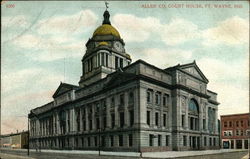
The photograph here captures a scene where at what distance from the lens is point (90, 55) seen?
4134 centimetres

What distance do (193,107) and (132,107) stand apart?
11.5m

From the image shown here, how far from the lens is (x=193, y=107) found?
124 ft

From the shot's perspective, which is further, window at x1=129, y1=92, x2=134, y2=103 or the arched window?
the arched window

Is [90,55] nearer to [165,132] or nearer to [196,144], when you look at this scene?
[165,132]

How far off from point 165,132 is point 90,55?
17048mm

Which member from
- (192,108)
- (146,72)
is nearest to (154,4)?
(146,72)

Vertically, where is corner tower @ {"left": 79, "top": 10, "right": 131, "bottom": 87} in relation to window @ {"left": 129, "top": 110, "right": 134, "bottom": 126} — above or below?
above

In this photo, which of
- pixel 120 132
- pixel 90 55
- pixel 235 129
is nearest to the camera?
pixel 120 132

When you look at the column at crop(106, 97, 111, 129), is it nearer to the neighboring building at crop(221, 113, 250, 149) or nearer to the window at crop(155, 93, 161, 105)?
the window at crop(155, 93, 161, 105)

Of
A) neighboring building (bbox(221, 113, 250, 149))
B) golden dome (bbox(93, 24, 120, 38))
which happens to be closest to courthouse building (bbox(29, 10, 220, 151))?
A: golden dome (bbox(93, 24, 120, 38))

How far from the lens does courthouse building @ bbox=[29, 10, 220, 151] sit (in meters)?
29.8

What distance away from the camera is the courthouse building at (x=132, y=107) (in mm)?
29766

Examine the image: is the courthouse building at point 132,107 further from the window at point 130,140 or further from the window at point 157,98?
the window at point 157,98

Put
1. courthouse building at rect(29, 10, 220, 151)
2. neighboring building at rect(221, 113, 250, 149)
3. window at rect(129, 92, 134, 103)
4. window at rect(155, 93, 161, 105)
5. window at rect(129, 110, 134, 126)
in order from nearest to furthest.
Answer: courthouse building at rect(29, 10, 220, 151) < window at rect(129, 92, 134, 103) < window at rect(129, 110, 134, 126) < window at rect(155, 93, 161, 105) < neighboring building at rect(221, 113, 250, 149)
